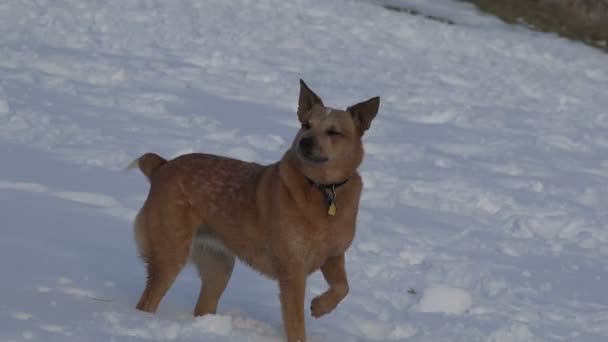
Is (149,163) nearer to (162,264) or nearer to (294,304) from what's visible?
(162,264)

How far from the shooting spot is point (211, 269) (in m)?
6.36

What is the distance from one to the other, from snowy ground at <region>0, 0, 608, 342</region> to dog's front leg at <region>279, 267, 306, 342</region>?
0.18 m

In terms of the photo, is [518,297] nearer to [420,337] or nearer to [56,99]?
[420,337]

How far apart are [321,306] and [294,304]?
9.8 inches

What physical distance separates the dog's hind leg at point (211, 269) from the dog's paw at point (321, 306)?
23.9 inches

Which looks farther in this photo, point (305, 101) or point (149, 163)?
point (149, 163)

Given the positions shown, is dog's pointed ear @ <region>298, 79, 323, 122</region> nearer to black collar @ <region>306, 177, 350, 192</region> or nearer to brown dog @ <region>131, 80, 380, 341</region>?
brown dog @ <region>131, 80, 380, 341</region>

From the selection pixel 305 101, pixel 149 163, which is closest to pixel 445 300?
pixel 305 101

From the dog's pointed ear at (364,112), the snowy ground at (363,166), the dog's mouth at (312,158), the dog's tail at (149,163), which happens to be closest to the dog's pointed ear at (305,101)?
the dog's pointed ear at (364,112)

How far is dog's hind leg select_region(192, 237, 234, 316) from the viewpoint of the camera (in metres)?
6.23

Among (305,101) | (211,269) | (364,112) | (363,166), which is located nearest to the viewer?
(364,112)

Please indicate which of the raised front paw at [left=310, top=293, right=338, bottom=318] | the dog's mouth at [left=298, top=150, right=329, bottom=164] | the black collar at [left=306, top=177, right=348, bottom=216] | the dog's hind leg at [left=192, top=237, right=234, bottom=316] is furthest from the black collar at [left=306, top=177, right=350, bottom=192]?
the dog's hind leg at [left=192, top=237, right=234, bottom=316]

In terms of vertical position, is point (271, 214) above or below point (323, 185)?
below

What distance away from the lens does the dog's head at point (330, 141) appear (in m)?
5.56
